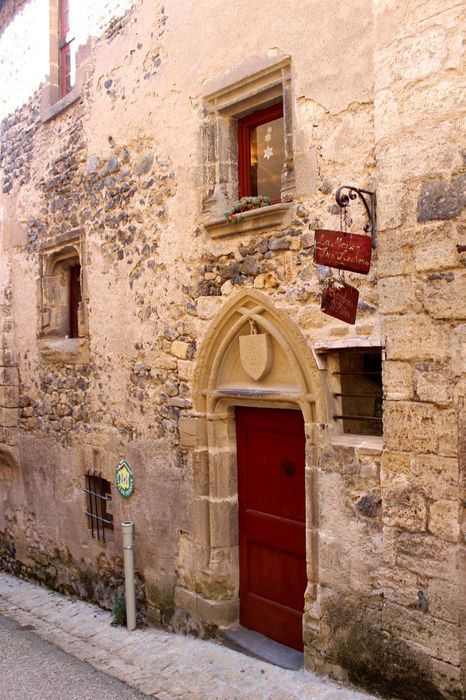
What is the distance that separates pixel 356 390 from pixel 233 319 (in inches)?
44.8

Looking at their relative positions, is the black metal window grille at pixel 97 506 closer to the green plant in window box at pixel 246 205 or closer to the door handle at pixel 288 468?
the door handle at pixel 288 468

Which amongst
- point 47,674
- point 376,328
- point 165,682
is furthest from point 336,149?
point 47,674

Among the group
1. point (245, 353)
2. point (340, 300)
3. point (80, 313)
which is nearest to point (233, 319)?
point (245, 353)

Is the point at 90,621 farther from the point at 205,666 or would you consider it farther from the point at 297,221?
the point at 297,221

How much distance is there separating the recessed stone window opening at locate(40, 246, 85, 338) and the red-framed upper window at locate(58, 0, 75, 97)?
1.91 meters

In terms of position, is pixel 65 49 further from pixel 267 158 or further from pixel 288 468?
pixel 288 468

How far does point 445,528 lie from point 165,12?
4.62 metres

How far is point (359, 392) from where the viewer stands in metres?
4.47

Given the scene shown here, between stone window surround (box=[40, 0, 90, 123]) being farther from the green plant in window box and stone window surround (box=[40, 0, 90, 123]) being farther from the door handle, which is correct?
the door handle

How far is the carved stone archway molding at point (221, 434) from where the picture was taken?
4859mm

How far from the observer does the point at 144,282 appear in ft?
19.3

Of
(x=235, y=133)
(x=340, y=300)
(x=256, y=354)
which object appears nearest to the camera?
(x=340, y=300)

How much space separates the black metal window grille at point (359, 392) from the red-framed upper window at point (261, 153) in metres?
1.34

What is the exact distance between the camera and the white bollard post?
5.72 meters
